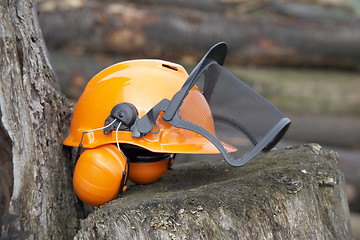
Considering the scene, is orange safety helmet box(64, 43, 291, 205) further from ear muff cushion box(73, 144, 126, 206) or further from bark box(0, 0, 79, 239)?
bark box(0, 0, 79, 239)

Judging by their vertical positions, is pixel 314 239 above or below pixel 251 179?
below

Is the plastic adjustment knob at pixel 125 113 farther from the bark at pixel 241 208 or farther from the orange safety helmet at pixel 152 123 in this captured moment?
the bark at pixel 241 208

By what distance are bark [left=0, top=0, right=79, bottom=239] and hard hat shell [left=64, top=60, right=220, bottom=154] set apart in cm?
13

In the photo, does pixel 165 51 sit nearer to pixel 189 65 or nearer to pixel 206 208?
pixel 189 65

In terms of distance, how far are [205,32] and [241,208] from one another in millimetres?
3072

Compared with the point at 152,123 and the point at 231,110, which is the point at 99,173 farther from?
the point at 231,110

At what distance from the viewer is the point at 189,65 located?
4.48 metres

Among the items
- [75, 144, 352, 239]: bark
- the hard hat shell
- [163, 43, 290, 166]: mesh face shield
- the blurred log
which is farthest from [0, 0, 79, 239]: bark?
the blurred log

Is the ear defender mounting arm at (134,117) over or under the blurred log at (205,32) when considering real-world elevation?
over

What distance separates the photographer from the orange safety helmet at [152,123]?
5.65ft

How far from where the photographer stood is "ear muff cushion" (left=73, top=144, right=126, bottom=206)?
1.72 meters

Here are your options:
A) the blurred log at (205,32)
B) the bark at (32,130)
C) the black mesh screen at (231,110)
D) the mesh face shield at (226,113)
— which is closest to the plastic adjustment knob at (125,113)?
the mesh face shield at (226,113)

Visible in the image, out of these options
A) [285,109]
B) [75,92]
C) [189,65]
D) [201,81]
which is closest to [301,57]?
[285,109]

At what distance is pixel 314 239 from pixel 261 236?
261 mm
